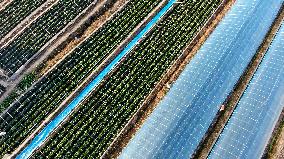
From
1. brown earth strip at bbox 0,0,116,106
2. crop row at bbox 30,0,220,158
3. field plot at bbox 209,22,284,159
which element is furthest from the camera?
brown earth strip at bbox 0,0,116,106

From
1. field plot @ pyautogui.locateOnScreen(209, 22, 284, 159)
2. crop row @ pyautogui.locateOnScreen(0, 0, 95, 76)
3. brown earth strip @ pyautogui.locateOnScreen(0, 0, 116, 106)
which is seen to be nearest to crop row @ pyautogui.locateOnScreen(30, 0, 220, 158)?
brown earth strip @ pyautogui.locateOnScreen(0, 0, 116, 106)

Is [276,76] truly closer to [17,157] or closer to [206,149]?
[206,149]

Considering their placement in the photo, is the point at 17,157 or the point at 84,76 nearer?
the point at 17,157

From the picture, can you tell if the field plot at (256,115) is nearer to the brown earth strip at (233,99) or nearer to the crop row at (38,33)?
the brown earth strip at (233,99)

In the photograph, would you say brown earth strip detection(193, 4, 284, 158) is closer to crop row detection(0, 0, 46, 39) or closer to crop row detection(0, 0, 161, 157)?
crop row detection(0, 0, 161, 157)

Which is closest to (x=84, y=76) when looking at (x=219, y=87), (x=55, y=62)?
(x=55, y=62)

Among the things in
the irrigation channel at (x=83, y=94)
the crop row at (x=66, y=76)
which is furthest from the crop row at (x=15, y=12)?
the irrigation channel at (x=83, y=94)

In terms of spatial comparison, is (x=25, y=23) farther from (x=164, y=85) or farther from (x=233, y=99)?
(x=233, y=99)
